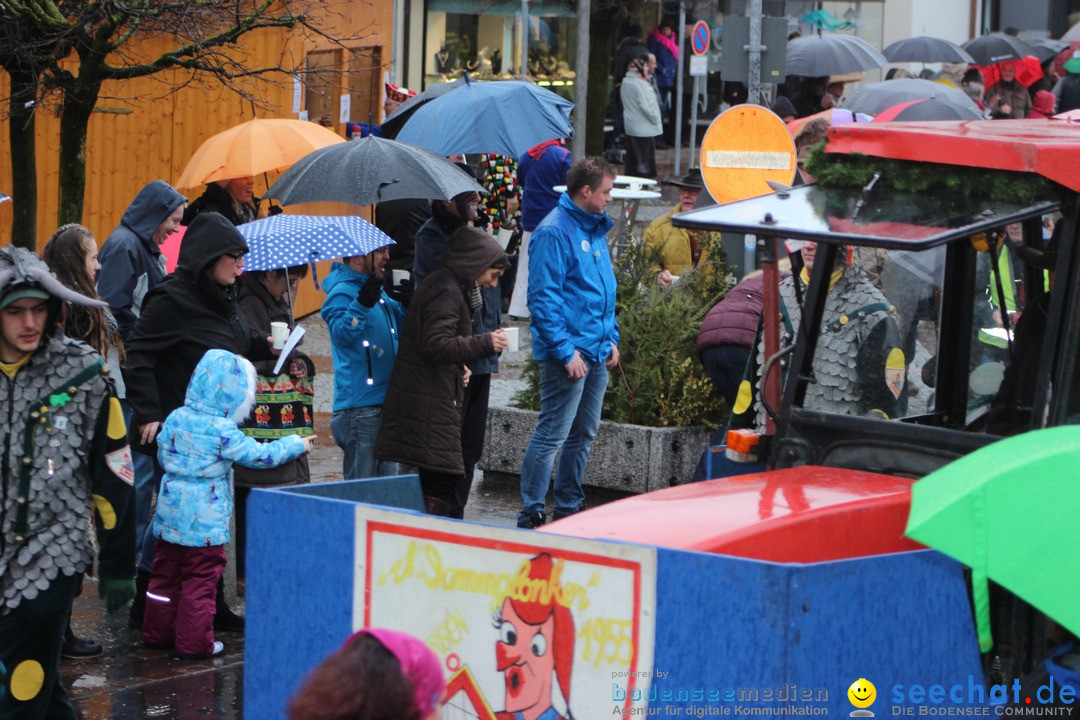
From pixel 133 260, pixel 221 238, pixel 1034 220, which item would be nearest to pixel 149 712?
pixel 221 238

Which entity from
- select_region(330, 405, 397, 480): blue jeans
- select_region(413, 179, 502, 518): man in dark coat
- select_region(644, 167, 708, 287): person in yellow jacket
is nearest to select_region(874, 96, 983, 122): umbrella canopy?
select_region(644, 167, 708, 287): person in yellow jacket

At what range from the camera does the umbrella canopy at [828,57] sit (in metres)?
19.7

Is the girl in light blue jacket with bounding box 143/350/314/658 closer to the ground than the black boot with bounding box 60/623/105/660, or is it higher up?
higher up

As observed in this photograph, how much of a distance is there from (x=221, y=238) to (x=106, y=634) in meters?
1.86

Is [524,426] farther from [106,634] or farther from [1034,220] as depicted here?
[1034,220]

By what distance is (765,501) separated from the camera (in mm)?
4145

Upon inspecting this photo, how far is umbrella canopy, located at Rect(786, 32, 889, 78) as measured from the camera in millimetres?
19703

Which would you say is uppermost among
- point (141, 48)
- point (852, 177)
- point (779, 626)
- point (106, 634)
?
point (141, 48)

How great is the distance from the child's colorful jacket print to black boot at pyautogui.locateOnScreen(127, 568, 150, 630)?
59 cm

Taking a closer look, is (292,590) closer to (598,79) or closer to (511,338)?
(511,338)

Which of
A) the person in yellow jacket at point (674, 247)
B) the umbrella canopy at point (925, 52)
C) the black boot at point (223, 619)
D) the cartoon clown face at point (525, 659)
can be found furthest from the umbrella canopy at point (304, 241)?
the umbrella canopy at point (925, 52)

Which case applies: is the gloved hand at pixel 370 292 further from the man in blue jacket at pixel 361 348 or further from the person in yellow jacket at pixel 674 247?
the person in yellow jacket at pixel 674 247

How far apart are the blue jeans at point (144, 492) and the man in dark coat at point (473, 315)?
1475mm

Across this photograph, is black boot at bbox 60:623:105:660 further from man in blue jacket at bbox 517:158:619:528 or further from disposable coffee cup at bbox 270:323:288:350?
man in blue jacket at bbox 517:158:619:528
